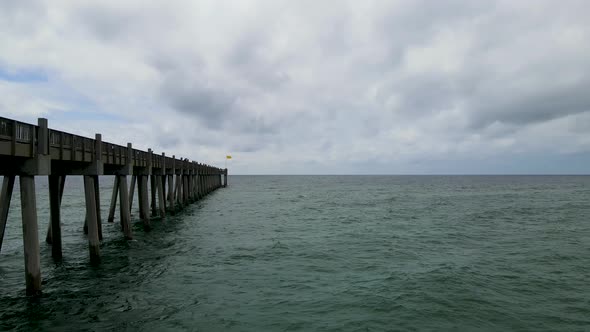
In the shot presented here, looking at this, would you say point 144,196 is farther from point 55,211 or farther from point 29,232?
point 29,232

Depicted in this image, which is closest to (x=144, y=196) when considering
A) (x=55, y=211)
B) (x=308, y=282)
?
(x=55, y=211)

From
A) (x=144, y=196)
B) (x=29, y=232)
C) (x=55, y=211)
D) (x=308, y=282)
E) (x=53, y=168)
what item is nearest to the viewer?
(x=29, y=232)

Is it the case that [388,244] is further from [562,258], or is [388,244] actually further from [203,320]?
[203,320]

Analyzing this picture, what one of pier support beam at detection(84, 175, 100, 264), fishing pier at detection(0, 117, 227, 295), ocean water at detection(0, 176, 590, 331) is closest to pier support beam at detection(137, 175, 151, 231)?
fishing pier at detection(0, 117, 227, 295)

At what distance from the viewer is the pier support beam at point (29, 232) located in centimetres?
1057

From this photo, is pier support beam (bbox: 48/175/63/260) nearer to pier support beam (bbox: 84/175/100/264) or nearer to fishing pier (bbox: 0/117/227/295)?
fishing pier (bbox: 0/117/227/295)

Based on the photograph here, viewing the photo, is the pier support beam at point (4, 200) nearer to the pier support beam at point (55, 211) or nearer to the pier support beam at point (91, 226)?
the pier support beam at point (55, 211)

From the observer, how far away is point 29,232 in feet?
34.7

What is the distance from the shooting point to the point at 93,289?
465 inches

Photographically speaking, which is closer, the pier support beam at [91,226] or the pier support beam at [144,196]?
the pier support beam at [91,226]

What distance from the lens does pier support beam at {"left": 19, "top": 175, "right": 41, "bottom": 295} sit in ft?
Result: 34.7

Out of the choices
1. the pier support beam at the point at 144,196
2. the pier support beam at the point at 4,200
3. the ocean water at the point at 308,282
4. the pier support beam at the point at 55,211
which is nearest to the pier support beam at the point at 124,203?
the ocean water at the point at 308,282

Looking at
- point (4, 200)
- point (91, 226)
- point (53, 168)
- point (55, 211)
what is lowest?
point (91, 226)

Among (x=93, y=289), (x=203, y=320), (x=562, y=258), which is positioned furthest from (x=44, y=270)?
(x=562, y=258)
